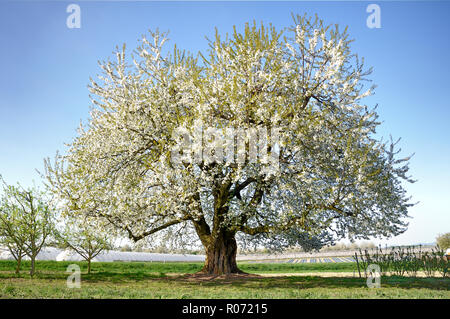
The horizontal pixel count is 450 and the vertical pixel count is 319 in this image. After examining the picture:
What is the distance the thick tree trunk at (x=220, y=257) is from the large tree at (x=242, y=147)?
0.13 metres

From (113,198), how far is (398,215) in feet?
48.6

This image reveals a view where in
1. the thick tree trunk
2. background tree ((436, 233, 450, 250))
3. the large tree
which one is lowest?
background tree ((436, 233, 450, 250))

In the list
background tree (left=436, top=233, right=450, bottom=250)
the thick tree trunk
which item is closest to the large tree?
the thick tree trunk

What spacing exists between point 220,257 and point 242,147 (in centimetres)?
794

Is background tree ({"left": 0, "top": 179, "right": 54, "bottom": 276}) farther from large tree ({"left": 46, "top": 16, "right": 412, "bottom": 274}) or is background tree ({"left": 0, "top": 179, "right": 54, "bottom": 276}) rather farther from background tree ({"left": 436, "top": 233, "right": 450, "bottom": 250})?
background tree ({"left": 436, "top": 233, "right": 450, "bottom": 250})

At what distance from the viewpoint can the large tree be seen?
16.4 metres

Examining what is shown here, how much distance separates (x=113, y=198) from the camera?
1869cm

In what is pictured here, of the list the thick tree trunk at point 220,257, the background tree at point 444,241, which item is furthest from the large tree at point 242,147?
the background tree at point 444,241

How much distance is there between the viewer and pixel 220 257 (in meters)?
20.8

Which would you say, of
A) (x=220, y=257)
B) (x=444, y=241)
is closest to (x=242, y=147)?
(x=220, y=257)

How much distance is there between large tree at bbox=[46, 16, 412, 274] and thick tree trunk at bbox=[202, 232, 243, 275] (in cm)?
13
